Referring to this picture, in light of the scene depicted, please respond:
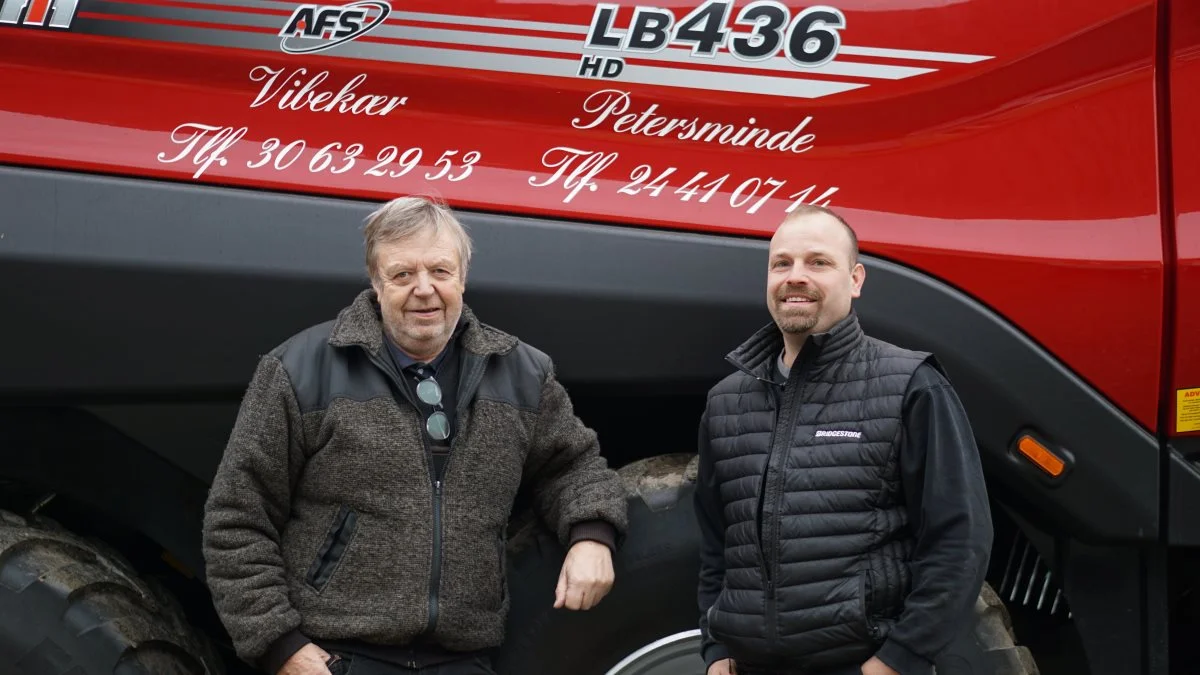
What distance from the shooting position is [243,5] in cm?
263

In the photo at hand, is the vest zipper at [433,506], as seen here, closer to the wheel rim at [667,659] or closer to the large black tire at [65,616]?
the wheel rim at [667,659]

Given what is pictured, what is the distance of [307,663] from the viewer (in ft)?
7.99

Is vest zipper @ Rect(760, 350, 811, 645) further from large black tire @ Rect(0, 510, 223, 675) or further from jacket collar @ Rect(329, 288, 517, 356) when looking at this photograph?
large black tire @ Rect(0, 510, 223, 675)

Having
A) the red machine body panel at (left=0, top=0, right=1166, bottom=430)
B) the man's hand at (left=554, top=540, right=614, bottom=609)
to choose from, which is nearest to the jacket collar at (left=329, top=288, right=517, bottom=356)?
the red machine body panel at (left=0, top=0, right=1166, bottom=430)

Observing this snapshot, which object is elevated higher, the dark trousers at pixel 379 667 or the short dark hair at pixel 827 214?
the short dark hair at pixel 827 214

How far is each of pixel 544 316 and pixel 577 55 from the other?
0.50 m

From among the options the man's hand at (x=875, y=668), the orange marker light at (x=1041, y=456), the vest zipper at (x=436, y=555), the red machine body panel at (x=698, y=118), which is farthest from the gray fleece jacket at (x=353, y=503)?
the orange marker light at (x=1041, y=456)

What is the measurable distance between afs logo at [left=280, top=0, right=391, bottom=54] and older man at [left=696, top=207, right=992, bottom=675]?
89cm

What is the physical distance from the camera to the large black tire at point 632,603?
278 cm

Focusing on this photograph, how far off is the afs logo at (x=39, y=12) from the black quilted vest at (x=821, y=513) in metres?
1.43

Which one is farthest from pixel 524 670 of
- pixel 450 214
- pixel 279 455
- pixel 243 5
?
pixel 243 5

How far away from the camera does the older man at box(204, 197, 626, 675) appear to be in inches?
96.3

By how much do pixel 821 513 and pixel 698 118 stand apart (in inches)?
32.5

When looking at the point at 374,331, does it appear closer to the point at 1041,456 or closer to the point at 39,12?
the point at 39,12
